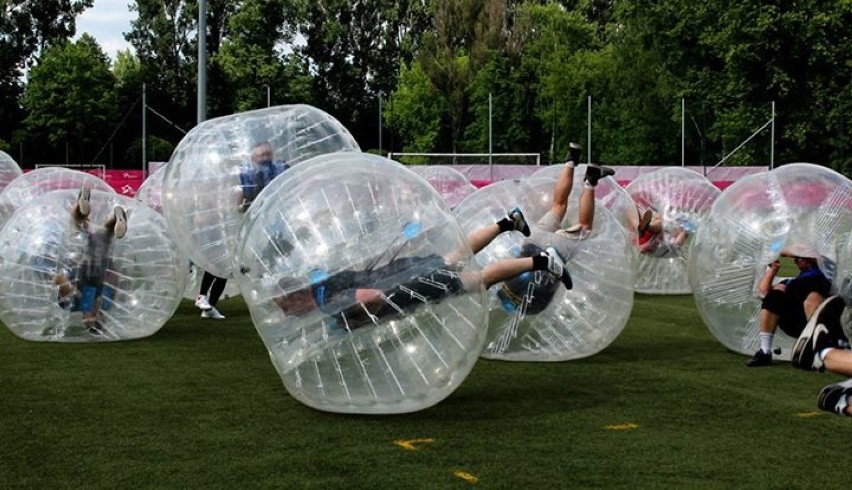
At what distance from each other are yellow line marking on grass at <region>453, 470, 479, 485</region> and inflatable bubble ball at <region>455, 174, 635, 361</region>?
2944 mm

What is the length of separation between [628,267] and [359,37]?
61344 millimetres

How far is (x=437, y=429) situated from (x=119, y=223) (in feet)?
14.0

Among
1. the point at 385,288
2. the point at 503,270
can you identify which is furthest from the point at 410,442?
the point at 503,270

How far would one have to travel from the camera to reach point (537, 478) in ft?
17.0

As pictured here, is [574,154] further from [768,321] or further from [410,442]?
[410,442]

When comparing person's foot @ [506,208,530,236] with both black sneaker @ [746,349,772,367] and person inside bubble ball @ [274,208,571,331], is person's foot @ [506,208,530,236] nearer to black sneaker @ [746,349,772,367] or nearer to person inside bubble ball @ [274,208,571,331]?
person inside bubble ball @ [274,208,571,331]

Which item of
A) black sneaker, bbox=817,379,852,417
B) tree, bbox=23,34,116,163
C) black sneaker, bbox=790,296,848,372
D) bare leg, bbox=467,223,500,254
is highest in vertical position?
tree, bbox=23,34,116,163

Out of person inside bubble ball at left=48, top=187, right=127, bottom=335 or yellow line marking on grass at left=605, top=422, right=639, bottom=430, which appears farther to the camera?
person inside bubble ball at left=48, top=187, right=127, bottom=335

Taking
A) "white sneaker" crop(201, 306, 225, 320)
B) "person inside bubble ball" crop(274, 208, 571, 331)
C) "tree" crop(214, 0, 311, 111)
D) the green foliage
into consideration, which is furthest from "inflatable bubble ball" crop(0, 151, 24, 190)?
the green foliage

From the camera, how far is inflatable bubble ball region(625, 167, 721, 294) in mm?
13156

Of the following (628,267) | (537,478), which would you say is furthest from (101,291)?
(537,478)

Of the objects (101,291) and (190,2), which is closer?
(101,291)

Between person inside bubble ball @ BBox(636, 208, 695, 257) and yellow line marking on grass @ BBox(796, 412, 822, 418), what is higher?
person inside bubble ball @ BBox(636, 208, 695, 257)

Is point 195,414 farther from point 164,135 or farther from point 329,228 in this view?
point 164,135
